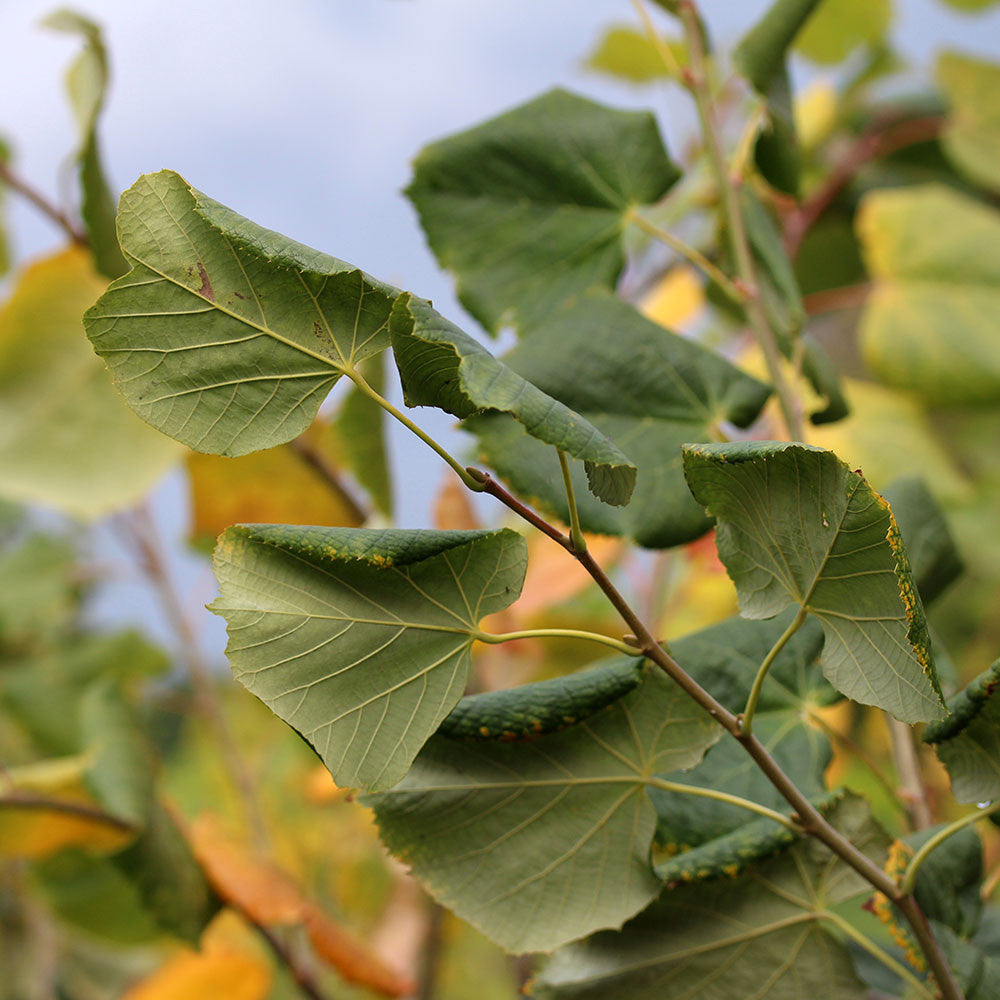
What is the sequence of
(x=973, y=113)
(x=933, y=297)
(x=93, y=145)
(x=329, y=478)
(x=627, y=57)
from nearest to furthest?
1. (x=93, y=145)
2. (x=329, y=478)
3. (x=933, y=297)
4. (x=973, y=113)
5. (x=627, y=57)

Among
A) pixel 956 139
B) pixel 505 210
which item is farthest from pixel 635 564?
pixel 505 210

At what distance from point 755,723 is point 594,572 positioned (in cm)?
15

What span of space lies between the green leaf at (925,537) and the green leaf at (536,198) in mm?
134

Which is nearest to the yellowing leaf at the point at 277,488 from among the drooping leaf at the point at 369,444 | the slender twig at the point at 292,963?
the drooping leaf at the point at 369,444

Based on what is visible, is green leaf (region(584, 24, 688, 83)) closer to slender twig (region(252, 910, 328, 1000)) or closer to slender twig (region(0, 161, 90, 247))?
slender twig (region(0, 161, 90, 247))

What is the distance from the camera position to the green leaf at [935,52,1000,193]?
2.63 ft

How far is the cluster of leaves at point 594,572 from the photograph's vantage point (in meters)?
0.21

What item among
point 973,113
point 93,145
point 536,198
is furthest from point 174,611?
point 973,113

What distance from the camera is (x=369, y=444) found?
0.49 m

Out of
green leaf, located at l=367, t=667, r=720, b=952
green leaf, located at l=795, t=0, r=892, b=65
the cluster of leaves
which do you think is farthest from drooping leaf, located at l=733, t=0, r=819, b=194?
green leaf, located at l=795, t=0, r=892, b=65

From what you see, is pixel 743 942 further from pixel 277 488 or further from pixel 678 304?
pixel 678 304

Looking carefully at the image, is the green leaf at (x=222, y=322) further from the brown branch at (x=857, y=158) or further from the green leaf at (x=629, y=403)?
the brown branch at (x=857, y=158)

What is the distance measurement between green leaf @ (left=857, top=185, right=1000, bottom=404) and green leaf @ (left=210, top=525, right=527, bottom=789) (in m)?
0.55

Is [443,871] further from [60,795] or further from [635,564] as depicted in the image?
[635,564]
